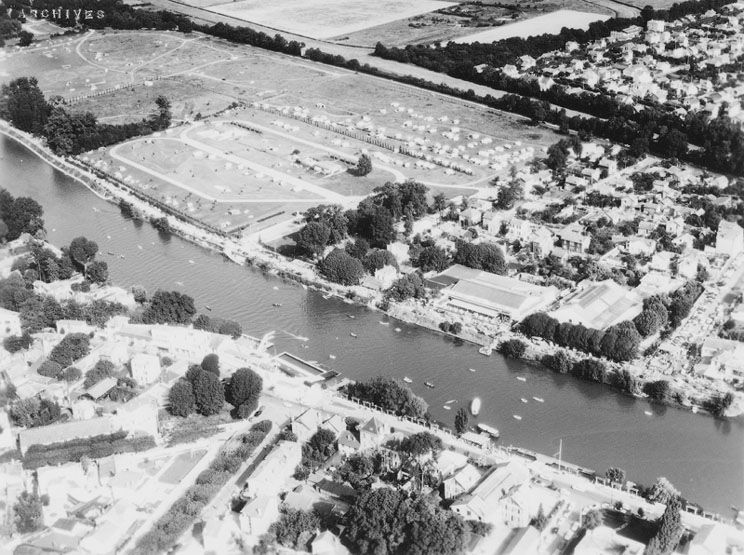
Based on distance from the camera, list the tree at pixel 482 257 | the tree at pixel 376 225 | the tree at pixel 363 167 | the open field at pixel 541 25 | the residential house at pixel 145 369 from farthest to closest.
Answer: the open field at pixel 541 25 < the tree at pixel 363 167 < the tree at pixel 376 225 < the tree at pixel 482 257 < the residential house at pixel 145 369

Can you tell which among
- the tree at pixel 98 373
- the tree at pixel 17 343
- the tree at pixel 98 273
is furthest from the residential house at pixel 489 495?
the tree at pixel 98 273

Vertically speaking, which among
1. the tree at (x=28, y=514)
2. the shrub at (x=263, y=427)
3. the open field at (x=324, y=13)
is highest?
the open field at (x=324, y=13)

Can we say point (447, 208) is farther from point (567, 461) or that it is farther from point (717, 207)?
point (567, 461)

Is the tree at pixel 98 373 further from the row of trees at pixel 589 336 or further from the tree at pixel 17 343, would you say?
the row of trees at pixel 589 336

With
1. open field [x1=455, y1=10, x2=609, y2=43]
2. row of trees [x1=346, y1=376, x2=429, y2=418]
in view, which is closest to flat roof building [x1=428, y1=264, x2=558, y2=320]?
row of trees [x1=346, y1=376, x2=429, y2=418]

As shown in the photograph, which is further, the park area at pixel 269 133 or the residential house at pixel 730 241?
the park area at pixel 269 133

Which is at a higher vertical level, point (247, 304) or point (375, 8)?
point (375, 8)

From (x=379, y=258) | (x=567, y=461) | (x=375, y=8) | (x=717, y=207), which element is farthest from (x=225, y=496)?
(x=375, y=8)
